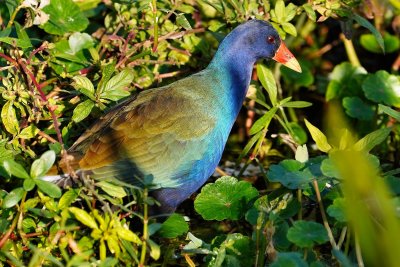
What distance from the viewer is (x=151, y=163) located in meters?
2.45

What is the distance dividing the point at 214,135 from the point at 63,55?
653 mm

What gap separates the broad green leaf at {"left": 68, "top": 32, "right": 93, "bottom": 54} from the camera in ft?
9.59

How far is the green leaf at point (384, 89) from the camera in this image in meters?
3.35

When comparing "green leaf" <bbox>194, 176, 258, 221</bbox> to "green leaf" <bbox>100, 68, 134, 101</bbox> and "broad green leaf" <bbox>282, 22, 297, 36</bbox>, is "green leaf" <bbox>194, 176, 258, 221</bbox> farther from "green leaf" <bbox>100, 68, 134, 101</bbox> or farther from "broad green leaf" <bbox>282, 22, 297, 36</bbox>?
"broad green leaf" <bbox>282, 22, 297, 36</bbox>

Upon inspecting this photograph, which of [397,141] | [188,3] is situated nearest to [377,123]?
[397,141]

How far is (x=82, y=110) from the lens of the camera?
253 centimetres

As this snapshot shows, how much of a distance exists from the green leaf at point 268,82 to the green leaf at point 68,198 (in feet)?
3.27

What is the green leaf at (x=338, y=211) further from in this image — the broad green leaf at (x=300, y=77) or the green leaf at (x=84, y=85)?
the broad green leaf at (x=300, y=77)

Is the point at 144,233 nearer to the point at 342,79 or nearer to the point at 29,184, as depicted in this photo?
the point at 29,184

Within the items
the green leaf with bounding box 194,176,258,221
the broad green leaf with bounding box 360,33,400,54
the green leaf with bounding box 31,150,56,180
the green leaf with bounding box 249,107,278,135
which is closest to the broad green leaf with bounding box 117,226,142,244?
the green leaf with bounding box 31,150,56,180

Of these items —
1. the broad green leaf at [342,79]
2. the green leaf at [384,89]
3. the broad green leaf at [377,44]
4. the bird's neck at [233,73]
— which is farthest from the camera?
the broad green leaf at [377,44]

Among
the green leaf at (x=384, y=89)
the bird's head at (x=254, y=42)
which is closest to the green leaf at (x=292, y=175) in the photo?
the bird's head at (x=254, y=42)

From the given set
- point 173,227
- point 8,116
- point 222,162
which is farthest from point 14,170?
point 222,162

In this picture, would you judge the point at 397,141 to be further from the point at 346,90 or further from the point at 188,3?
the point at 188,3
